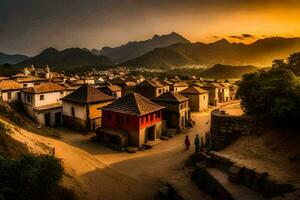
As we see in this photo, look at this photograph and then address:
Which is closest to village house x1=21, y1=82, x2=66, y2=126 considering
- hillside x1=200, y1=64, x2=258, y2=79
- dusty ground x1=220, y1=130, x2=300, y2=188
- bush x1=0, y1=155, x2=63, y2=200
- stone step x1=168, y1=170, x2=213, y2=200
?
stone step x1=168, y1=170, x2=213, y2=200

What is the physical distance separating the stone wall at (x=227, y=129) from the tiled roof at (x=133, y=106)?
11135mm

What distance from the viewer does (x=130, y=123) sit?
32562 mm

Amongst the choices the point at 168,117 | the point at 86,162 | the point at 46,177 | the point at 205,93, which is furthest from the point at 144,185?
the point at 205,93

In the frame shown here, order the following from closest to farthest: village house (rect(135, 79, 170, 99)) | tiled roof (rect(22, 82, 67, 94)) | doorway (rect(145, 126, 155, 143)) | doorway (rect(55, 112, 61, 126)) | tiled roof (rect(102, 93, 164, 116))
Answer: tiled roof (rect(102, 93, 164, 116))
doorway (rect(145, 126, 155, 143))
doorway (rect(55, 112, 61, 126))
tiled roof (rect(22, 82, 67, 94))
village house (rect(135, 79, 170, 99))

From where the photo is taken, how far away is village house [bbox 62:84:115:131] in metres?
37.9

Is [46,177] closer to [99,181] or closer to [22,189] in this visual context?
[22,189]

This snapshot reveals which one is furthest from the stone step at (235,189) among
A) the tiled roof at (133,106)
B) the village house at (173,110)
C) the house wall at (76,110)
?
the house wall at (76,110)

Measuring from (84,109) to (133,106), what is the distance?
857 centimetres

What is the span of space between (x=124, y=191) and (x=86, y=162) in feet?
21.7

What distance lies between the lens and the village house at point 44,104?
40625mm

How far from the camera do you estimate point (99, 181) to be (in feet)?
70.9

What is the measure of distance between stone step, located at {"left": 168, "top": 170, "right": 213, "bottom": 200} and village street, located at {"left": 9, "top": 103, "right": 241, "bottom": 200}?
6.59ft

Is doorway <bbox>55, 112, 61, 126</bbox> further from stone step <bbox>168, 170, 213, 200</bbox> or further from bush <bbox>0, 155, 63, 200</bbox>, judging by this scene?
bush <bbox>0, 155, 63, 200</bbox>

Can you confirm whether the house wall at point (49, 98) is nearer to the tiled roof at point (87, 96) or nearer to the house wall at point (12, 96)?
the tiled roof at point (87, 96)
